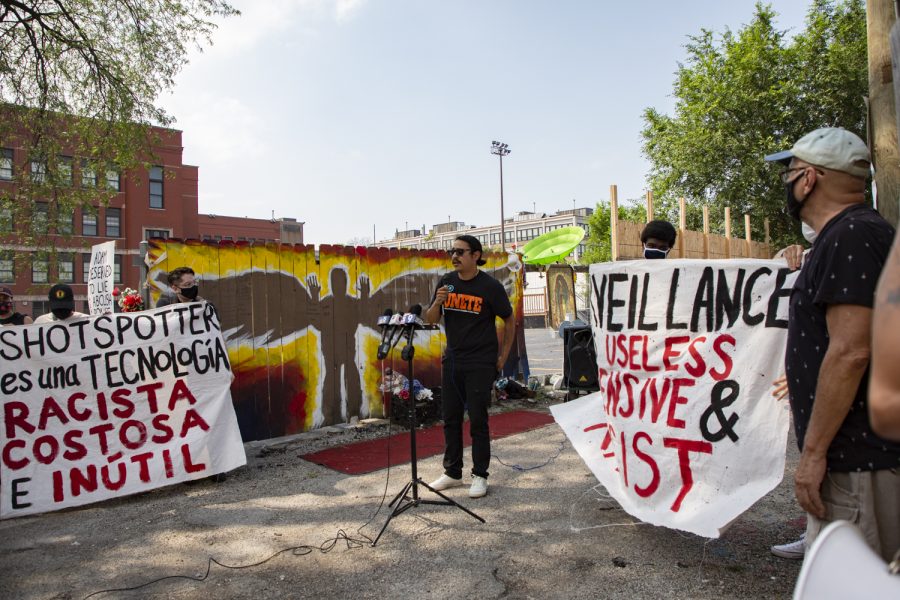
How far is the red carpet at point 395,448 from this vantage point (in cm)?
590

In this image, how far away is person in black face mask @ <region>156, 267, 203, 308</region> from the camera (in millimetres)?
5977

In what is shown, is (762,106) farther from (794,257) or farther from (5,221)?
(5,221)

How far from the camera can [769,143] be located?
18.5 m

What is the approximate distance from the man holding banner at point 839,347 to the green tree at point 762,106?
1889 centimetres

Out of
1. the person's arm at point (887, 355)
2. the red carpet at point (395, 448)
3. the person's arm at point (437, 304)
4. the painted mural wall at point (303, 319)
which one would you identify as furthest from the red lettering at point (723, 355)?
the painted mural wall at point (303, 319)

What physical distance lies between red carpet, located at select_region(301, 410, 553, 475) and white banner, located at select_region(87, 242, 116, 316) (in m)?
5.18

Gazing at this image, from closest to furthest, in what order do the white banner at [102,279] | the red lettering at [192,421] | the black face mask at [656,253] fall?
the black face mask at [656,253], the red lettering at [192,421], the white banner at [102,279]

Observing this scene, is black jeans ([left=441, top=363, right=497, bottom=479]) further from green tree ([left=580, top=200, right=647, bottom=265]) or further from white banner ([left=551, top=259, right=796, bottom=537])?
green tree ([left=580, top=200, right=647, bottom=265])

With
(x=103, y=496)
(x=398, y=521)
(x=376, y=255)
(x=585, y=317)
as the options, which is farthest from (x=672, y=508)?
(x=585, y=317)

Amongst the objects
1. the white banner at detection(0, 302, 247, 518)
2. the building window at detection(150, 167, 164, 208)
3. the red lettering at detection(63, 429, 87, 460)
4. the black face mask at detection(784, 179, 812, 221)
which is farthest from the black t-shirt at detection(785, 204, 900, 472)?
A: the building window at detection(150, 167, 164, 208)

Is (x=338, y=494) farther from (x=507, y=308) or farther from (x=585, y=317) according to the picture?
(x=585, y=317)

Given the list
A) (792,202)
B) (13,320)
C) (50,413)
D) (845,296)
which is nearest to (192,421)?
(50,413)

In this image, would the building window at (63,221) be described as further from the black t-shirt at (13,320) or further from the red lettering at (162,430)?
the red lettering at (162,430)

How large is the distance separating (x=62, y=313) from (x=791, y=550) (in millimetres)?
6040
